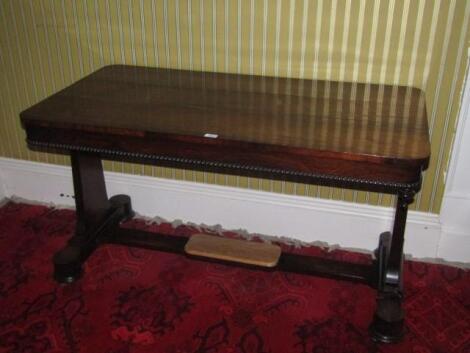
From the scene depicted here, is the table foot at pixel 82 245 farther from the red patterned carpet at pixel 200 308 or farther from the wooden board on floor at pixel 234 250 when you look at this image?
the wooden board on floor at pixel 234 250

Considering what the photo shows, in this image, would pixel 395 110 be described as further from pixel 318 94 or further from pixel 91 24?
pixel 91 24

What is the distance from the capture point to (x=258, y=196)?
231cm

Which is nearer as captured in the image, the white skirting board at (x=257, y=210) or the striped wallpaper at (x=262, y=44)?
the striped wallpaper at (x=262, y=44)

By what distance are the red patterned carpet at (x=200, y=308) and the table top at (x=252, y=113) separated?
708mm

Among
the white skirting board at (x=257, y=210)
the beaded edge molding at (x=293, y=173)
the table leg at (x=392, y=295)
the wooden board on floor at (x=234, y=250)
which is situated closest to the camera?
the beaded edge molding at (x=293, y=173)

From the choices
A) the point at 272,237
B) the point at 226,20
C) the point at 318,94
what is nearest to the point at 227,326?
the point at 272,237

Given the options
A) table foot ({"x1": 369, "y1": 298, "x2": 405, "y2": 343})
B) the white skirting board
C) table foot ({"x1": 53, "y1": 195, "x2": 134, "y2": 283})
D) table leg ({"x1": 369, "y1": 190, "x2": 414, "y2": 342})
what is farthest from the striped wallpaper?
table foot ({"x1": 369, "y1": 298, "x2": 405, "y2": 343})

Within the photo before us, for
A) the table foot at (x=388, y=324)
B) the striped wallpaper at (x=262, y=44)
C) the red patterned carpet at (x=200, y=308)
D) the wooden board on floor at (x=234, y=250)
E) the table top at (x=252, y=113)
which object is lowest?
the red patterned carpet at (x=200, y=308)

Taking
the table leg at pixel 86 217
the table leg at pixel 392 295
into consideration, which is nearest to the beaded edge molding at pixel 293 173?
the table leg at pixel 392 295

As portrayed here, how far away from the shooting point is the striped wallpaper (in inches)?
73.2

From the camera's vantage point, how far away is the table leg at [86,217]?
82.0 inches

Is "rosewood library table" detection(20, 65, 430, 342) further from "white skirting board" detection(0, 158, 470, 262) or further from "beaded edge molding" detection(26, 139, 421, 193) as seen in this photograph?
"white skirting board" detection(0, 158, 470, 262)

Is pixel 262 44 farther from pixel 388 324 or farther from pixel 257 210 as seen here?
pixel 388 324

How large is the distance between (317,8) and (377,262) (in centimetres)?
100
